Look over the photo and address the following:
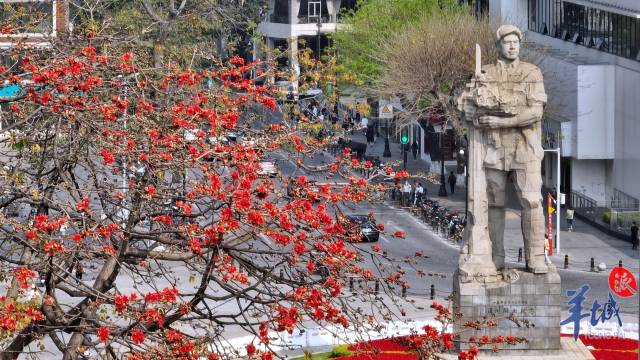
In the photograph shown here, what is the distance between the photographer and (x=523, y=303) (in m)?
40.9

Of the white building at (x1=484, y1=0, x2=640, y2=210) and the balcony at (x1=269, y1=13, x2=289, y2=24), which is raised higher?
the balcony at (x1=269, y1=13, x2=289, y2=24)

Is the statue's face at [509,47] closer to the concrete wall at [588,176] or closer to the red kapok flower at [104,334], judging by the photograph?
the red kapok flower at [104,334]

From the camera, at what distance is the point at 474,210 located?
41375 millimetres

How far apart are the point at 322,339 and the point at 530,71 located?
12.7 m

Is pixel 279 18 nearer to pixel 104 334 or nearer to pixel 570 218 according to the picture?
pixel 570 218

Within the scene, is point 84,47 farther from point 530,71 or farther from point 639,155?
point 639,155

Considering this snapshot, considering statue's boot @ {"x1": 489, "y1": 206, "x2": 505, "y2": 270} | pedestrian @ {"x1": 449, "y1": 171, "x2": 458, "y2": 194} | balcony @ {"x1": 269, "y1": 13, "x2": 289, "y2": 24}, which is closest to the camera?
statue's boot @ {"x1": 489, "y1": 206, "x2": 505, "y2": 270}

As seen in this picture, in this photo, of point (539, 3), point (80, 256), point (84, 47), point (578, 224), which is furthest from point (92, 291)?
point (539, 3)

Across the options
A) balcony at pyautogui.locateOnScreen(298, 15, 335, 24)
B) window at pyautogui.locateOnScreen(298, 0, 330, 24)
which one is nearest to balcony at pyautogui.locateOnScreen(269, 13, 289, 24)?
window at pyautogui.locateOnScreen(298, 0, 330, 24)

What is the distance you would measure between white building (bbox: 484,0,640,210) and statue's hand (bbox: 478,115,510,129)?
38978 millimetres

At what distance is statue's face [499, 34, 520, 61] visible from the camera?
4072 cm

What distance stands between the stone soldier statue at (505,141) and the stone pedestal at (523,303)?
1.16ft

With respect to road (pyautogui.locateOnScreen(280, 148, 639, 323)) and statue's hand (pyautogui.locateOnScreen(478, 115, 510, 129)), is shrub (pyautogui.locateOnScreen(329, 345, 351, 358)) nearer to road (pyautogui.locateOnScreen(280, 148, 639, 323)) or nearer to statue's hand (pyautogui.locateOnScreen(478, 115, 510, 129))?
road (pyautogui.locateOnScreen(280, 148, 639, 323))

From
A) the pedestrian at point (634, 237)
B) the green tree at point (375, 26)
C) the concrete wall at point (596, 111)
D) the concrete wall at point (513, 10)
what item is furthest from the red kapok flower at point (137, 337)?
the concrete wall at point (513, 10)
